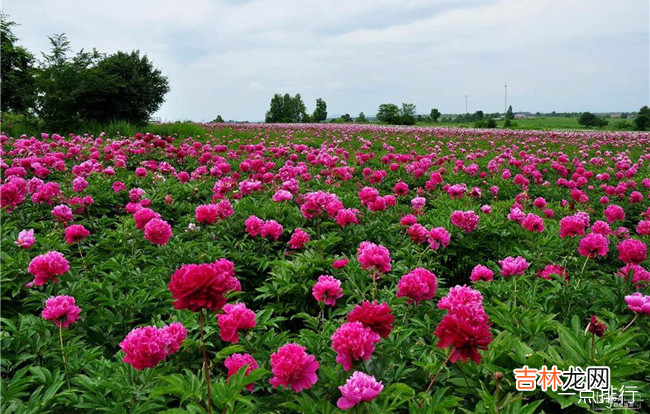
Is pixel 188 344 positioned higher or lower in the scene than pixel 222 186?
lower

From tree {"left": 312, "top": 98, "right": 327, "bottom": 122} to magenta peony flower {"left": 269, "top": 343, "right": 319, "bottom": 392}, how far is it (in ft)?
212

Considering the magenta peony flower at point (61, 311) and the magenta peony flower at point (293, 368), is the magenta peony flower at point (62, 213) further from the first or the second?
the magenta peony flower at point (293, 368)

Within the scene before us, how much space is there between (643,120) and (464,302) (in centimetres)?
3800

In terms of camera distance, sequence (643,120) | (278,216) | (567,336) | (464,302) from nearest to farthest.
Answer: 1. (464,302)
2. (567,336)
3. (278,216)
4. (643,120)

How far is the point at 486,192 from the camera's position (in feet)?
22.2

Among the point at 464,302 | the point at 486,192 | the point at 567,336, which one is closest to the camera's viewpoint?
the point at 464,302

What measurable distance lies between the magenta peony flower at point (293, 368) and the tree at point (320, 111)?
2540 inches

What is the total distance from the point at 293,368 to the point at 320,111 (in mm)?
70158

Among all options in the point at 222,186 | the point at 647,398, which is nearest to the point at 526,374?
the point at 647,398

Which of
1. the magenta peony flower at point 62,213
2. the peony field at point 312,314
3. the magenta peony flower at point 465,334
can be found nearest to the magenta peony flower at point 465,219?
the peony field at point 312,314

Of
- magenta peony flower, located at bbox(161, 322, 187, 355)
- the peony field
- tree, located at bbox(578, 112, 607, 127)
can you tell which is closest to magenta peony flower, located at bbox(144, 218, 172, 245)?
the peony field

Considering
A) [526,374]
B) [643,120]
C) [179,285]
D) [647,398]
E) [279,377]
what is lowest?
[647,398]

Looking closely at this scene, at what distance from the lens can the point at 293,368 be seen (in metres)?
1.38

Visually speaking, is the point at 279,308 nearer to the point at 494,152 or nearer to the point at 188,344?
the point at 188,344
